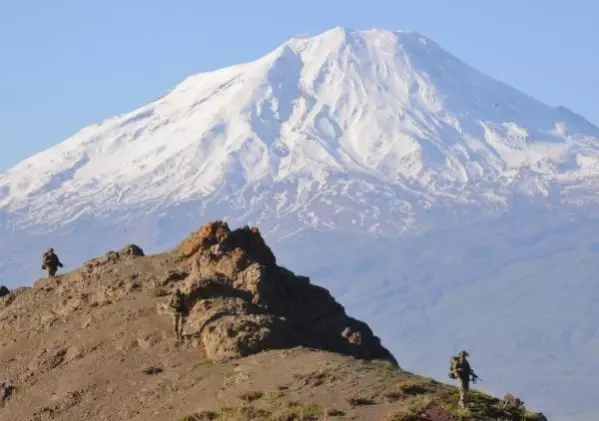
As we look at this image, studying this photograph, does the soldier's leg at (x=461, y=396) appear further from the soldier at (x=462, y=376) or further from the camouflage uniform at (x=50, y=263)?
the camouflage uniform at (x=50, y=263)

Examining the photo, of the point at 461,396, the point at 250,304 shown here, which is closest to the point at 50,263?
the point at 250,304

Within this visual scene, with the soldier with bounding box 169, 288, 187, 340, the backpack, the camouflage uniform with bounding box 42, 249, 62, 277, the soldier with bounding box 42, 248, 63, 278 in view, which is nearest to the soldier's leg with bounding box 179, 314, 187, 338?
the soldier with bounding box 169, 288, 187, 340

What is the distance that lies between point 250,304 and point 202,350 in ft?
5.03

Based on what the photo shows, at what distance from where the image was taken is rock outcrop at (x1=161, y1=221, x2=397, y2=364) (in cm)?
3191

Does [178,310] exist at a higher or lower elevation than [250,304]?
lower

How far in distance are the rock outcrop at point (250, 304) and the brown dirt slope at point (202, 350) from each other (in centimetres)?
4

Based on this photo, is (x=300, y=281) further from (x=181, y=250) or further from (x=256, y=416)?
(x=256, y=416)

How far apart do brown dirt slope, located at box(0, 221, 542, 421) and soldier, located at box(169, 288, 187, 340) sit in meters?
0.18

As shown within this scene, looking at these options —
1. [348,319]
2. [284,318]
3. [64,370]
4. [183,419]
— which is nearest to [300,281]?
[348,319]

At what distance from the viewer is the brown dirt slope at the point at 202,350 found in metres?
28.6

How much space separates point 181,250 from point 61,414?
7.68 meters

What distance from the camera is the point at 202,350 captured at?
106 ft

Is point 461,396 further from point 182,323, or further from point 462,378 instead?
point 182,323

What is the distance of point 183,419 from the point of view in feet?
93.7
